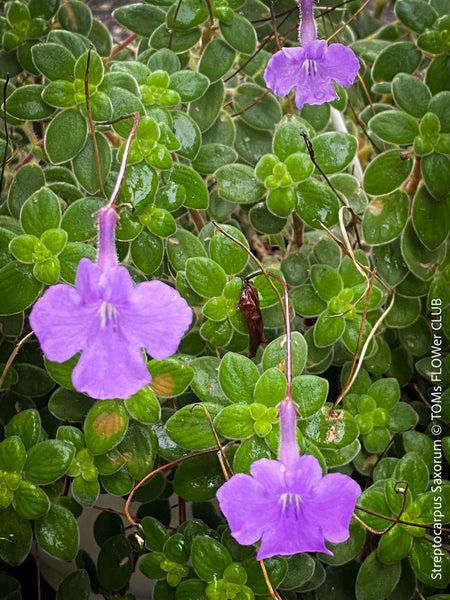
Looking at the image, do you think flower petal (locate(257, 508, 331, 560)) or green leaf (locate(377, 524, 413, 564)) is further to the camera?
Answer: green leaf (locate(377, 524, 413, 564))

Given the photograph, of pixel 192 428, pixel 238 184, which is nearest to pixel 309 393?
pixel 192 428

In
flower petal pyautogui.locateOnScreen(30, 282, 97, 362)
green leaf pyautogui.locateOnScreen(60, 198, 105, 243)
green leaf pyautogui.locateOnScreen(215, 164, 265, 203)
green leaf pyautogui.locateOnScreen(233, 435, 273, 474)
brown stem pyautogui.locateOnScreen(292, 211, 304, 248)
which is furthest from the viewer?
brown stem pyautogui.locateOnScreen(292, 211, 304, 248)

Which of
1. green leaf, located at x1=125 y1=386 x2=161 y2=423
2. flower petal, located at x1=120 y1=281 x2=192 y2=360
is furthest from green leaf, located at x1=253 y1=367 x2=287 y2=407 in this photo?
flower petal, located at x1=120 y1=281 x2=192 y2=360

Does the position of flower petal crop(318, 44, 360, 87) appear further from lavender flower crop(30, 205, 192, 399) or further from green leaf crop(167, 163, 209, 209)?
lavender flower crop(30, 205, 192, 399)

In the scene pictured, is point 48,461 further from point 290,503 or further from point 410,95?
point 410,95

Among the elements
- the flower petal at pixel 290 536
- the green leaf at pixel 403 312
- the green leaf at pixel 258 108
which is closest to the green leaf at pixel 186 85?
the green leaf at pixel 258 108

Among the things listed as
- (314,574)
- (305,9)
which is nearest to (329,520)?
(314,574)
